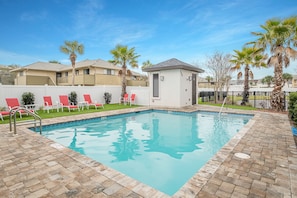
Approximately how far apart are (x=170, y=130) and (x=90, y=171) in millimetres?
5550

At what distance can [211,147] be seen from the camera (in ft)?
20.4

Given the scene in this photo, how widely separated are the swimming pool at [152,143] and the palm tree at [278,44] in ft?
12.7

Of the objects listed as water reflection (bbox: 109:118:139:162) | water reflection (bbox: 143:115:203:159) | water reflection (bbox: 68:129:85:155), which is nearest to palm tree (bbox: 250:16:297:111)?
water reflection (bbox: 143:115:203:159)

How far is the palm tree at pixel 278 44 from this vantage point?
10.6m

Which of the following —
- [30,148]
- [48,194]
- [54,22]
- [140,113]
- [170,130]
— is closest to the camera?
[48,194]

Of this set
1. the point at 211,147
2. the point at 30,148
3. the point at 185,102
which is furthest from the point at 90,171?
the point at 185,102

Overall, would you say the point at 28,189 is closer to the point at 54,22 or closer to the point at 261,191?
the point at 261,191

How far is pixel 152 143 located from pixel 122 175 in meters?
3.45

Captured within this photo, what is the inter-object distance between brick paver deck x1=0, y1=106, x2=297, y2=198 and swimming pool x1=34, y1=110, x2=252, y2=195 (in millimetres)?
901

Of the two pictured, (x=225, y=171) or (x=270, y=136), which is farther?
(x=270, y=136)

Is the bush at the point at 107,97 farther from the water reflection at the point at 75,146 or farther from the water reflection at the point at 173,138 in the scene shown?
the water reflection at the point at 75,146

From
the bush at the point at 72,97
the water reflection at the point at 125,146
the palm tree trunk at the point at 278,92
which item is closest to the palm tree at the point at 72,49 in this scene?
the bush at the point at 72,97

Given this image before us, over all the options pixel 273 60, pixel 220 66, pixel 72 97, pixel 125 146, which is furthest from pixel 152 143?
pixel 220 66

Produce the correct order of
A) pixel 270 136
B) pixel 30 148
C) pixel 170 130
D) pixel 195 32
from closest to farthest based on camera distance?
A: pixel 30 148 < pixel 270 136 < pixel 170 130 < pixel 195 32
